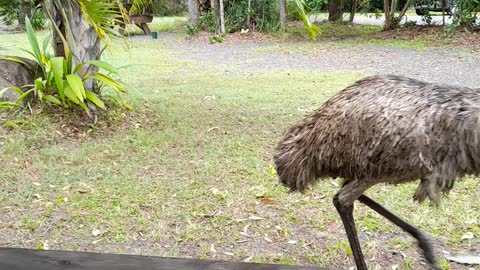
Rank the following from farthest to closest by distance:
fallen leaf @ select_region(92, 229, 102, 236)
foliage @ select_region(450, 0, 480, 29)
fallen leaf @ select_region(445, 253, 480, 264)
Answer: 1. foliage @ select_region(450, 0, 480, 29)
2. fallen leaf @ select_region(92, 229, 102, 236)
3. fallen leaf @ select_region(445, 253, 480, 264)

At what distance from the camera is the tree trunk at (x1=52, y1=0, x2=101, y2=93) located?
5039 millimetres

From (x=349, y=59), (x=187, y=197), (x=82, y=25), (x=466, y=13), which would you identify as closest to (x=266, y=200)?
(x=187, y=197)

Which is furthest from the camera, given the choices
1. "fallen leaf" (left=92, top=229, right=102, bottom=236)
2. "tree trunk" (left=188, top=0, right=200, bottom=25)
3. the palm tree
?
"tree trunk" (left=188, top=0, right=200, bottom=25)

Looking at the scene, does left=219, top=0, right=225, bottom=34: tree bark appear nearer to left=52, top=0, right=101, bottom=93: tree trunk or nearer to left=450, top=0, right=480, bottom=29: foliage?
left=450, top=0, right=480, bottom=29: foliage

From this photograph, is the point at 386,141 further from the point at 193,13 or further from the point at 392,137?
the point at 193,13

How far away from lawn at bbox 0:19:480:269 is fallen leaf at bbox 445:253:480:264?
6 centimetres

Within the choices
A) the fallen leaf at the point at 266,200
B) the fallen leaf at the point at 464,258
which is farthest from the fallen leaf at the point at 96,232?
the fallen leaf at the point at 464,258

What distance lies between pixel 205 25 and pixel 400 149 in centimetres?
1282

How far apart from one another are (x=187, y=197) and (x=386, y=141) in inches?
83.7

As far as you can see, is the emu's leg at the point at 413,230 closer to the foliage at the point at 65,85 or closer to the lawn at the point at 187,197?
the lawn at the point at 187,197

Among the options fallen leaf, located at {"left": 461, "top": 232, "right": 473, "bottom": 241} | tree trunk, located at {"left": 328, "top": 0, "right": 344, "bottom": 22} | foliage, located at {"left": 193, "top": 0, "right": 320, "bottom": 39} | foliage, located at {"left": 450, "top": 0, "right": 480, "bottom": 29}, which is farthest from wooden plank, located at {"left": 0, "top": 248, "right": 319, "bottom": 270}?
tree trunk, located at {"left": 328, "top": 0, "right": 344, "bottom": 22}

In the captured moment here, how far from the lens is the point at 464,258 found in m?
2.89

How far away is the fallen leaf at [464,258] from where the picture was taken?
2.86 meters

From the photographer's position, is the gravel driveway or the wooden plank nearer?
the wooden plank
